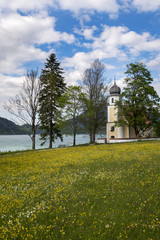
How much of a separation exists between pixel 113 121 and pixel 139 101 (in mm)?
8180

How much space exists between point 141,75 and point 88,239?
35495 mm

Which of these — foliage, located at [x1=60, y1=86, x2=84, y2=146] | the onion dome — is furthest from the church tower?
foliage, located at [x1=60, y1=86, x2=84, y2=146]

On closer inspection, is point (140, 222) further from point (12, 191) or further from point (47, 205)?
point (12, 191)

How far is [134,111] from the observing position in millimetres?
34250

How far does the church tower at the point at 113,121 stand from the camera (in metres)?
39.5

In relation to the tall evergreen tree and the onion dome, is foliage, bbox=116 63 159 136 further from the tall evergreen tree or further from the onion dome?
the tall evergreen tree

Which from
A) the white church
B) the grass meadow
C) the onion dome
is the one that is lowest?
the grass meadow

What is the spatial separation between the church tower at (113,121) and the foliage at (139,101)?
396 cm

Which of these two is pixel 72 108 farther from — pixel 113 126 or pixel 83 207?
pixel 83 207

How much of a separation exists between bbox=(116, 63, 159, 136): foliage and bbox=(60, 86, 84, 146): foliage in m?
8.34

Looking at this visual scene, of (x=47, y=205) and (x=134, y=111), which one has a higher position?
(x=134, y=111)

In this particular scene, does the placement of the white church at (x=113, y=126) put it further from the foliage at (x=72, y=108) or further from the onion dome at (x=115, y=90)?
the foliage at (x=72, y=108)

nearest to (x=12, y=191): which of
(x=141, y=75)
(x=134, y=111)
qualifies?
(x=134, y=111)

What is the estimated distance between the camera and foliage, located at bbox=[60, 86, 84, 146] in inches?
1227
